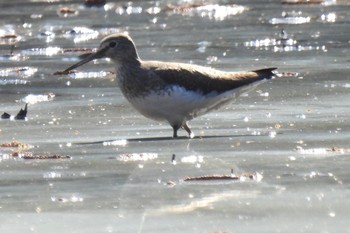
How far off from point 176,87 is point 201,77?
342 mm

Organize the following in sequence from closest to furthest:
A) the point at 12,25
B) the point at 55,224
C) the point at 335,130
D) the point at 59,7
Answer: the point at 55,224
the point at 335,130
the point at 12,25
the point at 59,7

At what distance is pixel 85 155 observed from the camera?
25.1ft

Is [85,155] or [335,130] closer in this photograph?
[85,155]

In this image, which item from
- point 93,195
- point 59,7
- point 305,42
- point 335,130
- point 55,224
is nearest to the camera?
point 55,224

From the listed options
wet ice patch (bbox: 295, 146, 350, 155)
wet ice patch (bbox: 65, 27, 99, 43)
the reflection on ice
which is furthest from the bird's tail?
wet ice patch (bbox: 65, 27, 99, 43)

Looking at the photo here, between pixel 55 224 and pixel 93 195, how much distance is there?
0.71 metres

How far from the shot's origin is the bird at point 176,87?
9.04m

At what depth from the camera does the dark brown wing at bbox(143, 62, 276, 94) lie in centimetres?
920

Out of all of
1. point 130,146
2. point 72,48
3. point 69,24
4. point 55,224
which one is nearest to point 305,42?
point 72,48

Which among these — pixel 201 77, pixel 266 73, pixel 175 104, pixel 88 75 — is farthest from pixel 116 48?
pixel 88 75

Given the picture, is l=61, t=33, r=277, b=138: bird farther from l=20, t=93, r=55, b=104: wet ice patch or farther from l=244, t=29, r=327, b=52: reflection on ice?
l=244, t=29, r=327, b=52: reflection on ice

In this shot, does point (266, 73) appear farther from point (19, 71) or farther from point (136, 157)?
point (19, 71)

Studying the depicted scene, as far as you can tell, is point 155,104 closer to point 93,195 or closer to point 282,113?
point 282,113

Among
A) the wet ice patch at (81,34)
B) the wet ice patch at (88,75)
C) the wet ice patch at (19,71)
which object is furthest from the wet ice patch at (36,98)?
the wet ice patch at (81,34)
